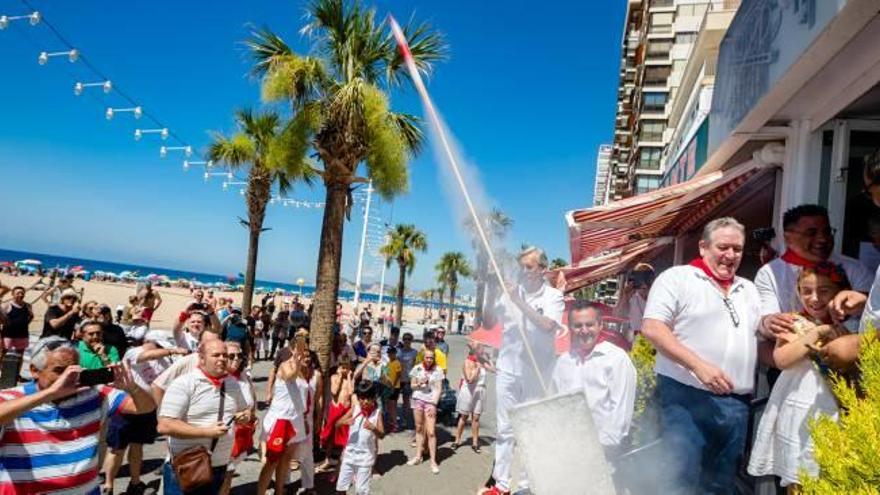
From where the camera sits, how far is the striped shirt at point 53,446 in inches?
125

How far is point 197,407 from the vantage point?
4125 mm

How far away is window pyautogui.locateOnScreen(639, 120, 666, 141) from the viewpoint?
4850 cm

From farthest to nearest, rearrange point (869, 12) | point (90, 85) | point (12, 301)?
point (90, 85) < point (12, 301) < point (869, 12)

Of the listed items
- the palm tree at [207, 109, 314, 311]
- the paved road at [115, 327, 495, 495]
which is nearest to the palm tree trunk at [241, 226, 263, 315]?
the palm tree at [207, 109, 314, 311]

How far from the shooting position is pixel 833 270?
271cm

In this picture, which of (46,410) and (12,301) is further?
(12,301)

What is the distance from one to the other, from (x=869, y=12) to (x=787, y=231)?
4.23ft

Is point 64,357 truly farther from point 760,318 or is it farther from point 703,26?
point 703,26

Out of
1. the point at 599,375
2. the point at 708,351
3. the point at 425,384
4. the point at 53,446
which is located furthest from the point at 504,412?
the point at 425,384

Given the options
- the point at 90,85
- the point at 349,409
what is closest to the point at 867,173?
the point at 349,409

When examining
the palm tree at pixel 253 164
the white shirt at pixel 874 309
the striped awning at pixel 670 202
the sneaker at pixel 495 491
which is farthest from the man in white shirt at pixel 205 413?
the palm tree at pixel 253 164

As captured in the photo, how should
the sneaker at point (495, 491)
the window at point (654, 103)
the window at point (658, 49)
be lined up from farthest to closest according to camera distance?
the window at point (654, 103), the window at point (658, 49), the sneaker at point (495, 491)

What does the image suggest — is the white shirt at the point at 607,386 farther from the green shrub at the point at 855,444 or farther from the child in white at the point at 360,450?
the child in white at the point at 360,450

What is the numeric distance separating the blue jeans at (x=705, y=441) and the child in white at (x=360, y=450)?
13.1 ft
